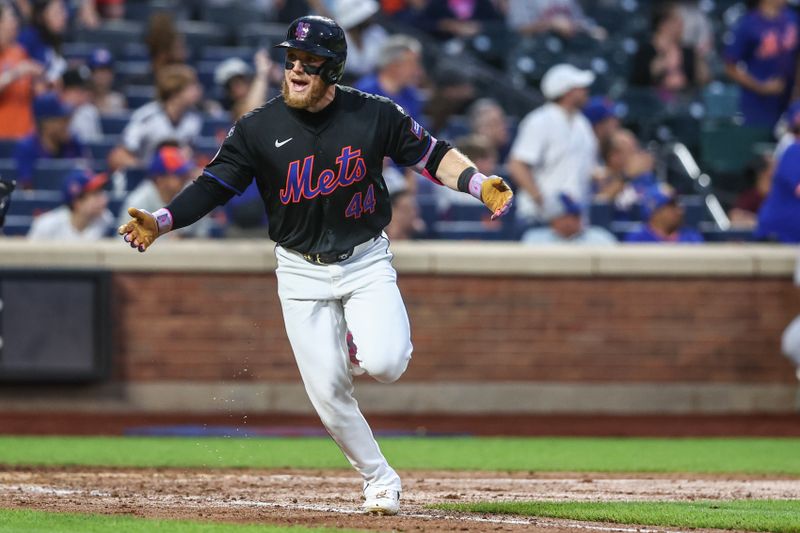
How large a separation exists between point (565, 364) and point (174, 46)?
4614 millimetres

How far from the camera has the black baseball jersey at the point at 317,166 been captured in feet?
20.6

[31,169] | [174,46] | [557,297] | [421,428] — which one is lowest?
[421,428]

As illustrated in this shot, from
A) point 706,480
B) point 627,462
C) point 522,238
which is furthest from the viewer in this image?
point 522,238

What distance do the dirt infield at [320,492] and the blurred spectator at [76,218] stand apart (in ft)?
11.2

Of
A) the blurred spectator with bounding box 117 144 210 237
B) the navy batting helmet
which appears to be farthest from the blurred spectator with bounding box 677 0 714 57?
the navy batting helmet

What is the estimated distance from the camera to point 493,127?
13578 millimetres

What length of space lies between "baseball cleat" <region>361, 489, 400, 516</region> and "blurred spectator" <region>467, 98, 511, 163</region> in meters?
7.39

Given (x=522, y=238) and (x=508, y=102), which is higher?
(x=508, y=102)

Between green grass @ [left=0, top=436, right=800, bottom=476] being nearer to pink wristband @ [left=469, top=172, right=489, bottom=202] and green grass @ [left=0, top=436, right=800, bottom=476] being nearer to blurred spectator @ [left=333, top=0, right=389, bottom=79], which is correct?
pink wristband @ [left=469, top=172, right=489, bottom=202]

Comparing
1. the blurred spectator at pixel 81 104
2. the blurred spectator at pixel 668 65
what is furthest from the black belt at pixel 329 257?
the blurred spectator at pixel 668 65

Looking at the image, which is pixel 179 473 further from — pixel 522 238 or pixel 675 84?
pixel 675 84

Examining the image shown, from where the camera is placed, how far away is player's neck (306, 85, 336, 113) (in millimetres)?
6305

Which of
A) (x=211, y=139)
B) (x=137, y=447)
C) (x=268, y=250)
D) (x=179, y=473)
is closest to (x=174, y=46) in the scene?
(x=211, y=139)

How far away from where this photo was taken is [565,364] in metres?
11.7
